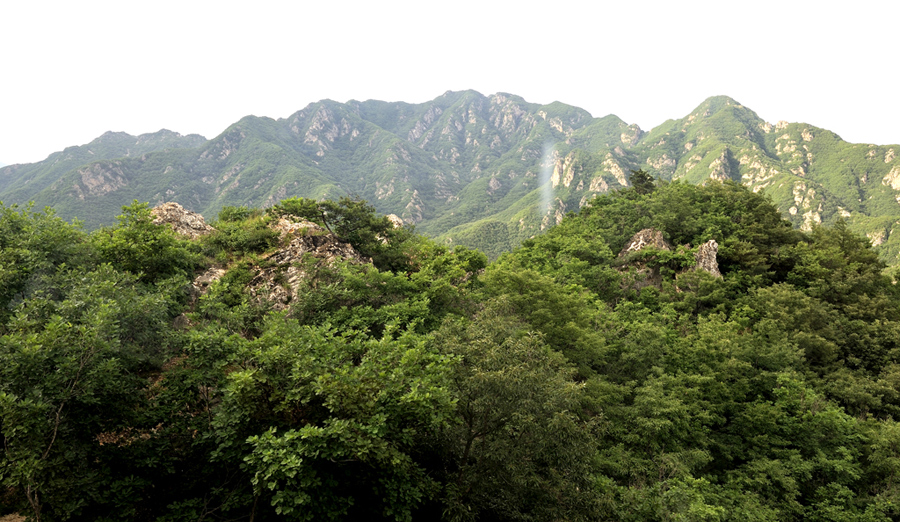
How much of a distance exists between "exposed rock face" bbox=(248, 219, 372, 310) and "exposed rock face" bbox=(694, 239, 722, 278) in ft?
95.2

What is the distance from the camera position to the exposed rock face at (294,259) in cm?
1809

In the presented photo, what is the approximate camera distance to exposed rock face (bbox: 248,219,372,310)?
59.4ft

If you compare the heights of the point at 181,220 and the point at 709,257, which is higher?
the point at 181,220

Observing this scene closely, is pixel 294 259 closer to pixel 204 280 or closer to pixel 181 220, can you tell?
pixel 204 280

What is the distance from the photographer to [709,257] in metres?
31.0

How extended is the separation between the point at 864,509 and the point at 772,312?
1340cm

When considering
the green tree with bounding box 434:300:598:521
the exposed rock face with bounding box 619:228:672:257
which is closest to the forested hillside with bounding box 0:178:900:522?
the green tree with bounding box 434:300:598:521

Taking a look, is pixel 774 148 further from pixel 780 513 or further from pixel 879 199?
pixel 780 513

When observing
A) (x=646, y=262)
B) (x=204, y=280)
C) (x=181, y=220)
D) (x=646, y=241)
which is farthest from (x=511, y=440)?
(x=646, y=241)

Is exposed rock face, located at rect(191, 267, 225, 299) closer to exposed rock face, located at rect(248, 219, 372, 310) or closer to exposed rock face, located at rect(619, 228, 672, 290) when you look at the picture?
exposed rock face, located at rect(248, 219, 372, 310)

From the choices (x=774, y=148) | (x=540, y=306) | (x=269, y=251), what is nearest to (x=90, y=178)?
(x=269, y=251)

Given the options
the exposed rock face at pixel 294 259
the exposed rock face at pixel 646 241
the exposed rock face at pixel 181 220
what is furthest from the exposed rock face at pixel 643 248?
the exposed rock face at pixel 181 220

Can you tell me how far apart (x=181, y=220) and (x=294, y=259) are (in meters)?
9.65

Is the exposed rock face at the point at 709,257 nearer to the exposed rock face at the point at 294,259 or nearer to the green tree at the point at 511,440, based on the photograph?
the green tree at the point at 511,440
